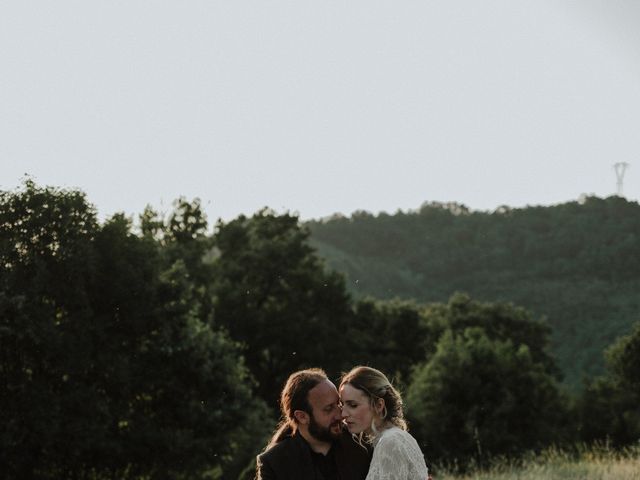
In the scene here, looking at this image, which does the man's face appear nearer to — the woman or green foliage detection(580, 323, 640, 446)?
the woman

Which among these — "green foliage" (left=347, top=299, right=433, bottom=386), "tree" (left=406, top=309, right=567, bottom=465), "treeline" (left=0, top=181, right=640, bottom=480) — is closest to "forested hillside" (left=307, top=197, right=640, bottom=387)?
"green foliage" (left=347, top=299, right=433, bottom=386)

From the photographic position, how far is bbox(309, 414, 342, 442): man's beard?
6590 millimetres

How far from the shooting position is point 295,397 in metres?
6.61

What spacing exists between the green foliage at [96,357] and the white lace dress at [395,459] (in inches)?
759

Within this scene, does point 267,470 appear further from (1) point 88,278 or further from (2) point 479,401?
(2) point 479,401

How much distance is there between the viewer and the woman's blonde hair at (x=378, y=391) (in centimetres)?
669

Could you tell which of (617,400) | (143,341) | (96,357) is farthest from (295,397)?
(617,400)

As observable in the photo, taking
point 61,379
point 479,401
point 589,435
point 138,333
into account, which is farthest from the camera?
point 589,435

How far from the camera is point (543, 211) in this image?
364ft

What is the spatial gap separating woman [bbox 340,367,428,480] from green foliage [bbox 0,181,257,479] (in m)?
19.1

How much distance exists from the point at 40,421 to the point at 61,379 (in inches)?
81.2

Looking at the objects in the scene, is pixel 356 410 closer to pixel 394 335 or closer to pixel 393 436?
pixel 393 436

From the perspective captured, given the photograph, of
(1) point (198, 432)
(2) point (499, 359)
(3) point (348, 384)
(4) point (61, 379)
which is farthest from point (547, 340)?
(3) point (348, 384)

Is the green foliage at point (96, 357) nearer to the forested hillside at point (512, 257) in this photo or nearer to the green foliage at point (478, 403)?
the green foliage at point (478, 403)
